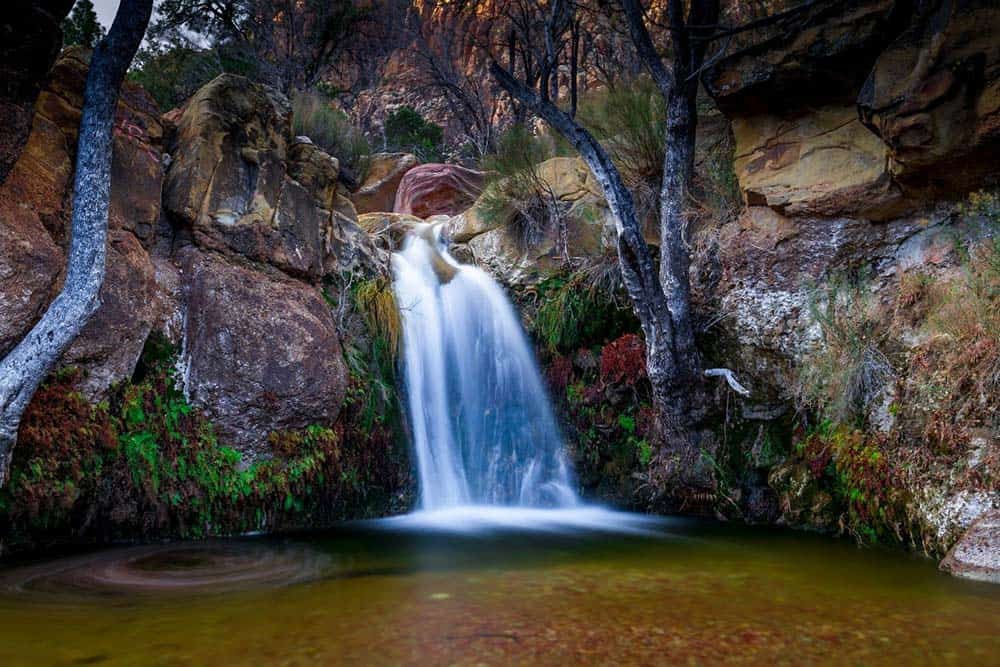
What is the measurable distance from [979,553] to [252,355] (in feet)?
20.2

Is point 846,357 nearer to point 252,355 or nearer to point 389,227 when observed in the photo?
point 252,355

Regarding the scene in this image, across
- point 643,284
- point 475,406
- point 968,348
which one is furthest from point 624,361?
point 968,348

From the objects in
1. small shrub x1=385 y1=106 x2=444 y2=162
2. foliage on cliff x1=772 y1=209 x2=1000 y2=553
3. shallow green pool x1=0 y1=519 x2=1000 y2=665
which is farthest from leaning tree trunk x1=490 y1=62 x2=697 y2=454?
small shrub x1=385 y1=106 x2=444 y2=162

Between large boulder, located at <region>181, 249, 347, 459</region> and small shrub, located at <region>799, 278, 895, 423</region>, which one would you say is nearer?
small shrub, located at <region>799, 278, 895, 423</region>

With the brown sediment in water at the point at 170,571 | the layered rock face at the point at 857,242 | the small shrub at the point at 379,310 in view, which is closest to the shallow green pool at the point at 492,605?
the brown sediment in water at the point at 170,571

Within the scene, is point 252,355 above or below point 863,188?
below

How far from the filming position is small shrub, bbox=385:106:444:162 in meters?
20.1

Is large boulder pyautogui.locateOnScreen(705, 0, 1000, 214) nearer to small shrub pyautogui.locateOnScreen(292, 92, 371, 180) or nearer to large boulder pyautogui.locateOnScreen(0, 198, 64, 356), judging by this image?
large boulder pyautogui.locateOnScreen(0, 198, 64, 356)

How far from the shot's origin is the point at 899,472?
5723 millimetres

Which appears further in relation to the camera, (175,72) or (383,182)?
(383,182)

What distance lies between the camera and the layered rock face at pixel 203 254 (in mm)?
5750

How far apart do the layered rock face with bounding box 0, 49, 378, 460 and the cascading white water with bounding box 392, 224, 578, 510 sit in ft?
3.86

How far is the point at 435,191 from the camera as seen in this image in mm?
16016

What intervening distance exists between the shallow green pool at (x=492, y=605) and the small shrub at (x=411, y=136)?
51.8ft
